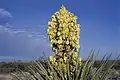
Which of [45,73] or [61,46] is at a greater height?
[61,46]

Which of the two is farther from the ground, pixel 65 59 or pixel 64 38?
pixel 64 38

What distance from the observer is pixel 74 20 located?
752 centimetres

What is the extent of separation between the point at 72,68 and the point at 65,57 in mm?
248

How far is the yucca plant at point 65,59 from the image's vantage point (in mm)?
7289

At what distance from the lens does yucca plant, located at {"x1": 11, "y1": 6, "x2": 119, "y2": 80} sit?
7289 millimetres

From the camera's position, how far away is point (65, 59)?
7473mm

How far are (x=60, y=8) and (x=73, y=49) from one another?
0.82 m

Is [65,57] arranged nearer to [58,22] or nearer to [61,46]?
[61,46]

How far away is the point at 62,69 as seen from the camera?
7379 mm

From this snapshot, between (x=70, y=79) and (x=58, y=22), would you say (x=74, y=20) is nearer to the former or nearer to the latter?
(x=58, y=22)

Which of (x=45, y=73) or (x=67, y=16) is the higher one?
(x=67, y=16)

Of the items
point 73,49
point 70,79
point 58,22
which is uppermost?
point 58,22

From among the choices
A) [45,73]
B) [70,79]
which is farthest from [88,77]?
[45,73]

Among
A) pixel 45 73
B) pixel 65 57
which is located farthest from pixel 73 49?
pixel 45 73
